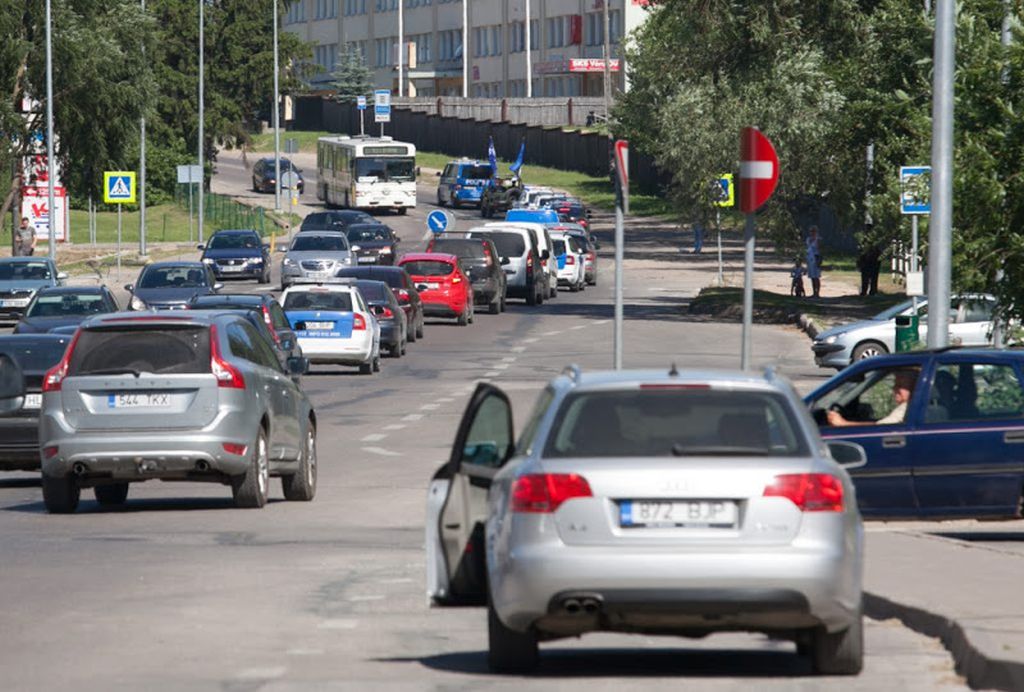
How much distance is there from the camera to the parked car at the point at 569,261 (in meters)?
67.4

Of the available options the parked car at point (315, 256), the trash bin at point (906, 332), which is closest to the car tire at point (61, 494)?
the trash bin at point (906, 332)

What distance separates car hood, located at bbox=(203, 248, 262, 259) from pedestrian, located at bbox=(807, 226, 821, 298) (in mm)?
17493

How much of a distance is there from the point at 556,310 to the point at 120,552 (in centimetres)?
4202

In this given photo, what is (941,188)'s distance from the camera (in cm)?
2289

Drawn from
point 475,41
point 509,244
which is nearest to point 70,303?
point 509,244

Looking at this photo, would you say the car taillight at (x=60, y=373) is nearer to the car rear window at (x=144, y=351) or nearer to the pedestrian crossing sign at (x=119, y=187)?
the car rear window at (x=144, y=351)

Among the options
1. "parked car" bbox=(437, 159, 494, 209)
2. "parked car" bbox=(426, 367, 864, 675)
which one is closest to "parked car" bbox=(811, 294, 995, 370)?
"parked car" bbox=(426, 367, 864, 675)

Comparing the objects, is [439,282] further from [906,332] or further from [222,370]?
[222,370]

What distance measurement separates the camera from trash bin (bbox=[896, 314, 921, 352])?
2989cm

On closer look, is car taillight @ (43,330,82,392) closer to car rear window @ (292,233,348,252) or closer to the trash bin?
the trash bin

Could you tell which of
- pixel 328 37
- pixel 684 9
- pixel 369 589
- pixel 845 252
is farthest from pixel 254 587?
pixel 328 37

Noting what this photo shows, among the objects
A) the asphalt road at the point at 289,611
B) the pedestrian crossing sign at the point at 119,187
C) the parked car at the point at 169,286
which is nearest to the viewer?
the asphalt road at the point at 289,611

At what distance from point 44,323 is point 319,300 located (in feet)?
14.9

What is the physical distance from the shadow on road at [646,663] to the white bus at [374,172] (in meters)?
87.4
